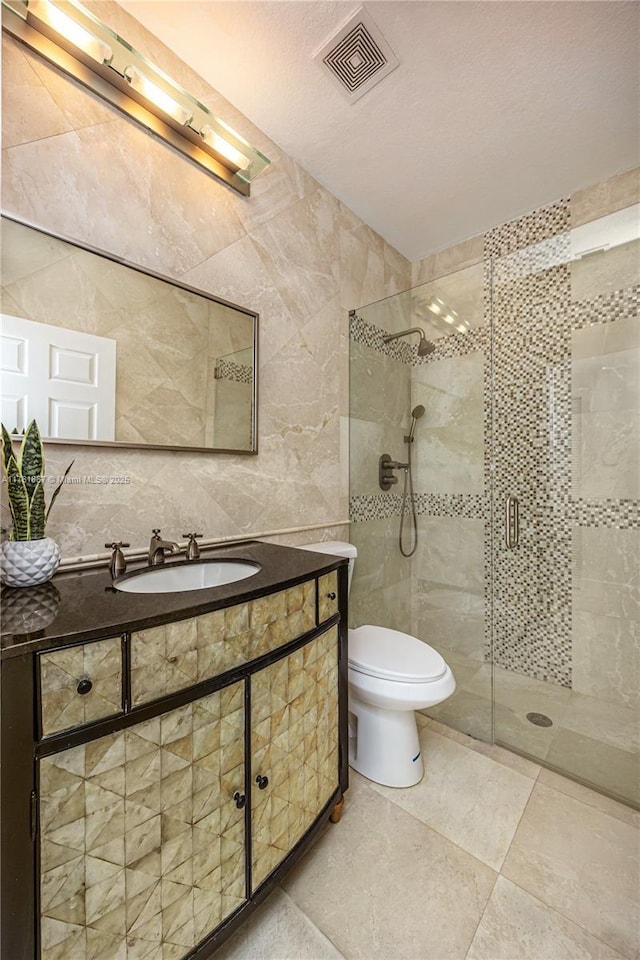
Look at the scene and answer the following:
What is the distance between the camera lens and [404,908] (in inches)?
41.6

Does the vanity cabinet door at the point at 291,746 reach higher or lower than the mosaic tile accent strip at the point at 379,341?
lower

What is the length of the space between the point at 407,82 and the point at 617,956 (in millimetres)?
2742

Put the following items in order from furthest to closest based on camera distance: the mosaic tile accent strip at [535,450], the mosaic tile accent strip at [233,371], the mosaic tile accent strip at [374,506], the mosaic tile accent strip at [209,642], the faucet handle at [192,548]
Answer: the mosaic tile accent strip at [374,506] → the mosaic tile accent strip at [535,450] → the mosaic tile accent strip at [233,371] → the faucet handle at [192,548] → the mosaic tile accent strip at [209,642]

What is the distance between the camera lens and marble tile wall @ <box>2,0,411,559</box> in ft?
3.51

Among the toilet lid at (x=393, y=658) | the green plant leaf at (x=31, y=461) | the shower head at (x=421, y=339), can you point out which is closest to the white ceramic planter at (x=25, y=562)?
the green plant leaf at (x=31, y=461)

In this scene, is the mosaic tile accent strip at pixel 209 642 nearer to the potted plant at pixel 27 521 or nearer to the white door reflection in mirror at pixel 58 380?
the potted plant at pixel 27 521

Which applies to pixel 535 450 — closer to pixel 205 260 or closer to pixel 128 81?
pixel 205 260

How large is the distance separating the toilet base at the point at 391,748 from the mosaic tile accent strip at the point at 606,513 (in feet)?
4.17

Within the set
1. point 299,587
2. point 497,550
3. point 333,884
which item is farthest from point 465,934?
point 497,550

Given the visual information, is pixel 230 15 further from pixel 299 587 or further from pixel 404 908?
pixel 404 908

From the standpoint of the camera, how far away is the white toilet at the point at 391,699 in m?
1.38

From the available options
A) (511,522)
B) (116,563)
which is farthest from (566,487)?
(116,563)

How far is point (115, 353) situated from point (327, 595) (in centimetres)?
98

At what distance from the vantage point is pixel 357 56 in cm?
137
